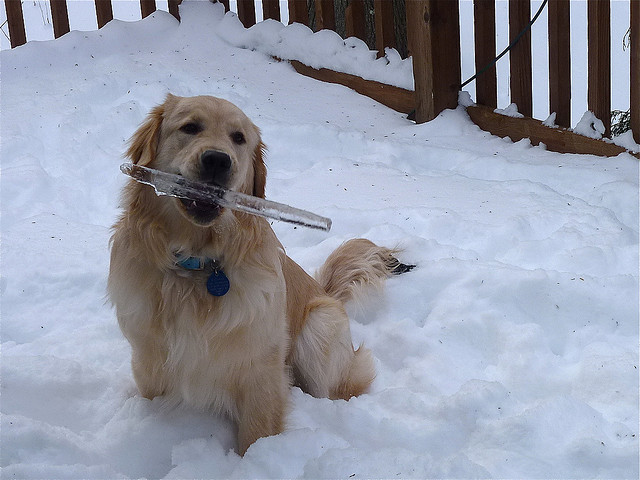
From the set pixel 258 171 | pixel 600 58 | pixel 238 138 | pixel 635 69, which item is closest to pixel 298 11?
pixel 600 58

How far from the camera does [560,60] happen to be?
15.1ft

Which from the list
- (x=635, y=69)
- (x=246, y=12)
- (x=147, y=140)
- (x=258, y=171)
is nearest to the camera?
(x=147, y=140)

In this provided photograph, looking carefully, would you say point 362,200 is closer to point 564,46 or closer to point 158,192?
point 564,46

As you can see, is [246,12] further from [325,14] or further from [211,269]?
[211,269]

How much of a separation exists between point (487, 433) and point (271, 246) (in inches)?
36.3

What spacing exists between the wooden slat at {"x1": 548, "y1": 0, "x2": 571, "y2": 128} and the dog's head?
2.72 m

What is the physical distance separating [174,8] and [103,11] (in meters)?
0.58

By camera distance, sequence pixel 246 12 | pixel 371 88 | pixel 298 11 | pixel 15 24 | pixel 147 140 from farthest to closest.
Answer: pixel 246 12 → pixel 298 11 → pixel 15 24 → pixel 371 88 → pixel 147 140

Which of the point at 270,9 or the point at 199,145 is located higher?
the point at 199,145

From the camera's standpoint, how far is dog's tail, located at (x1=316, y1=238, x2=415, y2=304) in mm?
3201

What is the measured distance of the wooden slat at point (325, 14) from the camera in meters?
5.91

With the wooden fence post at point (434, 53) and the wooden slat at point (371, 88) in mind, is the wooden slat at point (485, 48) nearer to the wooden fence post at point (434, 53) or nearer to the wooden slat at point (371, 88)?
the wooden fence post at point (434, 53)

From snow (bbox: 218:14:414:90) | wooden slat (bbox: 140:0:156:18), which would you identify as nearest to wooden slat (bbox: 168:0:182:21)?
wooden slat (bbox: 140:0:156:18)

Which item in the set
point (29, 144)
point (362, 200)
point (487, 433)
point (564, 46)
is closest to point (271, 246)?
point (487, 433)
